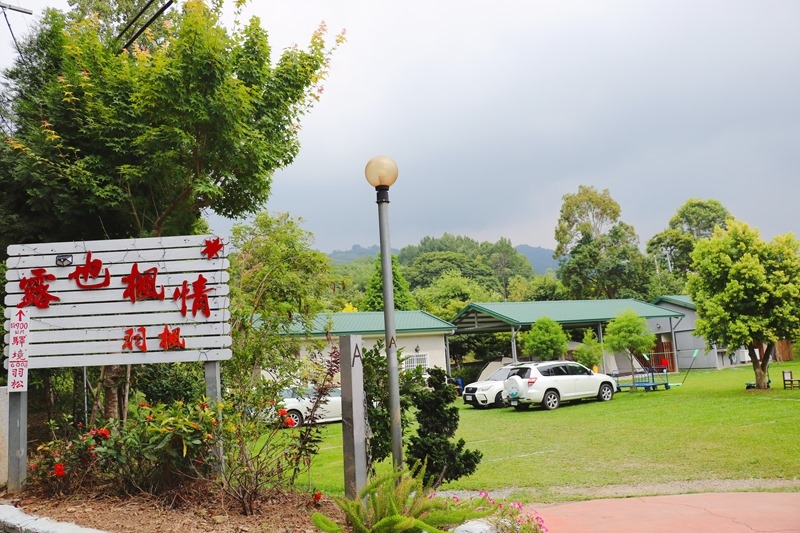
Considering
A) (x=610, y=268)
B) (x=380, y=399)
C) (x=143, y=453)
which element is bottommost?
(x=143, y=453)

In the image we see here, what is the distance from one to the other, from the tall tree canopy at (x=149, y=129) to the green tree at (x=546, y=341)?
59.6ft

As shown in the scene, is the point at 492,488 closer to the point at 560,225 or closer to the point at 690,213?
the point at 560,225

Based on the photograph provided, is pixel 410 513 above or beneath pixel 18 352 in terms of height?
beneath

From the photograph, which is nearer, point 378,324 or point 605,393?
point 605,393

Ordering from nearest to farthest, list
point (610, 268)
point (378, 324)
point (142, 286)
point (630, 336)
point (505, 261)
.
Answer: point (142, 286), point (630, 336), point (378, 324), point (610, 268), point (505, 261)

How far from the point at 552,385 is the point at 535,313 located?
10.9 metres

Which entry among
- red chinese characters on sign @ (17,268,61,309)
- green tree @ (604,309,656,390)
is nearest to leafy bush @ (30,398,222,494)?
red chinese characters on sign @ (17,268,61,309)

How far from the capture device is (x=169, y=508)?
5316 mm

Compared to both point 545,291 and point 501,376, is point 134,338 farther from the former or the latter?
point 545,291

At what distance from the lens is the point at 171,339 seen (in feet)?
21.0

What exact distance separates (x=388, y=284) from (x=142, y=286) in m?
2.70

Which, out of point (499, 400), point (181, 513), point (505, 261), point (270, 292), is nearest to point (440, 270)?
point (505, 261)

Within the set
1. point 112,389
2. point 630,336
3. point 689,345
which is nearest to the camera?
point 112,389

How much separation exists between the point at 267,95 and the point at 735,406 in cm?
1276
